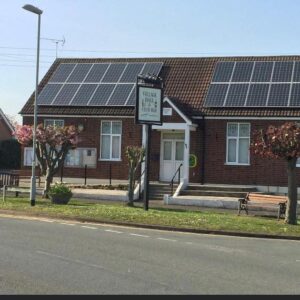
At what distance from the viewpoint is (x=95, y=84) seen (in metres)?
33.0

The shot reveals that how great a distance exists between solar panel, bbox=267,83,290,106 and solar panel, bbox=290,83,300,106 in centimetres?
24

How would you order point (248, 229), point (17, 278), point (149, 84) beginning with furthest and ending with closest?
point (149, 84) → point (248, 229) → point (17, 278)

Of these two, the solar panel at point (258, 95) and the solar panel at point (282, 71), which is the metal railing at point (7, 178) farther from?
the solar panel at point (282, 71)

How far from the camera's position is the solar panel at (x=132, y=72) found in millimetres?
32562

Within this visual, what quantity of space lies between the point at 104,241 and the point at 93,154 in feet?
59.8

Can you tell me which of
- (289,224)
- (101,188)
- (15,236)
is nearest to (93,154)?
(101,188)

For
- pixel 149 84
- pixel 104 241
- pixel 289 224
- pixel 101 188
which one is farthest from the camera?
pixel 101 188

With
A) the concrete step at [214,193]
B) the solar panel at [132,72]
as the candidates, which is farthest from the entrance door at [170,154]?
the solar panel at [132,72]

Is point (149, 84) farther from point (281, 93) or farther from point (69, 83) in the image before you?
point (69, 83)

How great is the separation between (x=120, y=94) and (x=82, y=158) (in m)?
3.99

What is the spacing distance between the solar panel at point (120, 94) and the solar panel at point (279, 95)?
7.53 meters

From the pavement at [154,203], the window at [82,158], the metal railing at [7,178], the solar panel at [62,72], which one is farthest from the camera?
the solar panel at [62,72]

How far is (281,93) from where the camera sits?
2920 cm

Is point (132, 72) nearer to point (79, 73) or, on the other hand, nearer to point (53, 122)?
point (79, 73)
